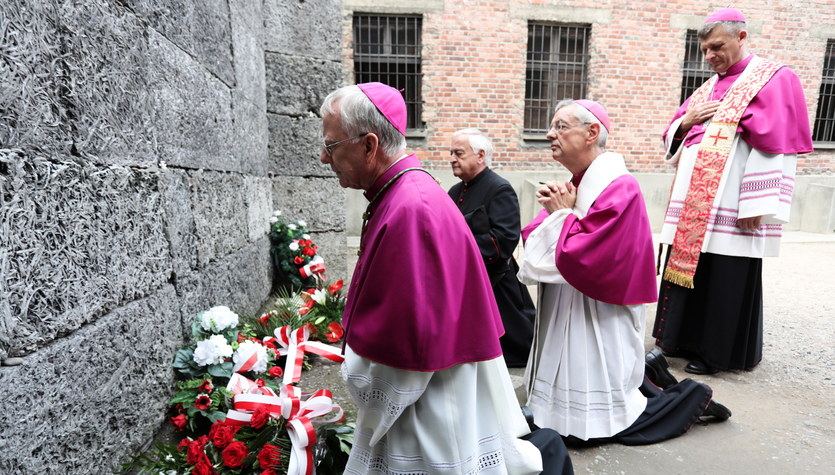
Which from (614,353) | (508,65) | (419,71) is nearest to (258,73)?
(614,353)

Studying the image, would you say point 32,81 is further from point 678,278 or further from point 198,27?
point 678,278

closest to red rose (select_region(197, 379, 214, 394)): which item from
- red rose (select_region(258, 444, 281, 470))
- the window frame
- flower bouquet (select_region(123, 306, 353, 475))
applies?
flower bouquet (select_region(123, 306, 353, 475))

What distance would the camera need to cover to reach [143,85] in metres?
2.13

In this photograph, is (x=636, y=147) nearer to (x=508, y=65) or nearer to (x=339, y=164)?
(x=508, y=65)

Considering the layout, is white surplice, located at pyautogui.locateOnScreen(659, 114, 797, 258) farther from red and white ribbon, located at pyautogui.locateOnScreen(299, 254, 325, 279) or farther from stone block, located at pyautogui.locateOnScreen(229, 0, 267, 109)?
stone block, located at pyautogui.locateOnScreen(229, 0, 267, 109)

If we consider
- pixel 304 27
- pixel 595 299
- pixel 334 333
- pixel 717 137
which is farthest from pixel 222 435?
pixel 304 27

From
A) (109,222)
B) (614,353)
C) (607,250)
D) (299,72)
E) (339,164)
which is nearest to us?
(339,164)

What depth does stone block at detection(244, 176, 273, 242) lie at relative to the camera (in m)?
3.87

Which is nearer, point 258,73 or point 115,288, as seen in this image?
point 115,288

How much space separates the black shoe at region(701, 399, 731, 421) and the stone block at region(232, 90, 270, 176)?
11.4ft

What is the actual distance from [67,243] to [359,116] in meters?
1.03

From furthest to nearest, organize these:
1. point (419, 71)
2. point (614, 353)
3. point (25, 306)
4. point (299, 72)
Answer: point (419, 71)
point (299, 72)
point (614, 353)
point (25, 306)

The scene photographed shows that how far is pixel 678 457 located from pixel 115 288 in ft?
9.25

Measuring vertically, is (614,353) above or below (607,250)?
below
